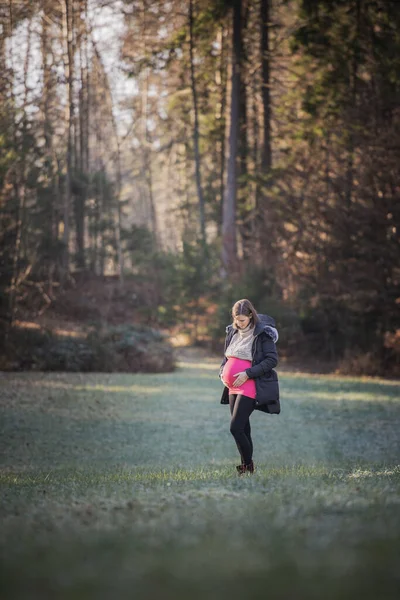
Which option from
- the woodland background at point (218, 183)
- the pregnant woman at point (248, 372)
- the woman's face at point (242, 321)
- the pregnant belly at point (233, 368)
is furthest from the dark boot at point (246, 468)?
the woodland background at point (218, 183)

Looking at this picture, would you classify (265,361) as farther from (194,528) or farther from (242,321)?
(194,528)

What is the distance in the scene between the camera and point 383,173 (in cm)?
2209

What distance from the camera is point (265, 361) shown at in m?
7.55

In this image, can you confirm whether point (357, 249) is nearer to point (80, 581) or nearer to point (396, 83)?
point (396, 83)

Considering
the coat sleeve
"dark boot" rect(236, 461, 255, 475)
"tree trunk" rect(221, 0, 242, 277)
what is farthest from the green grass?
"tree trunk" rect(221, 0, 242, 277)

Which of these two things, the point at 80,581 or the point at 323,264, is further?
the point at 323,264

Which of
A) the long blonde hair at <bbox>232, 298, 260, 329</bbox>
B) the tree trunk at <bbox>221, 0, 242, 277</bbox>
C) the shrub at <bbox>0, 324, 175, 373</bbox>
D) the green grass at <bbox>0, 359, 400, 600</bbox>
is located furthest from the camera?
the tree trunk at <bbox>221, 0, 242, 277</bbox>

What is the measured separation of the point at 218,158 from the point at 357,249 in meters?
19.0

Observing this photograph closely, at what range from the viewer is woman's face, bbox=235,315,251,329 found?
763 centimetres

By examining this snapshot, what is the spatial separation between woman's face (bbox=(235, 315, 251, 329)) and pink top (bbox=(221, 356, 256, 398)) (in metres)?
0.36

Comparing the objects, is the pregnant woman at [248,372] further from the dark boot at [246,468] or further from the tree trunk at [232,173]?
the tree trunk at [232,173]

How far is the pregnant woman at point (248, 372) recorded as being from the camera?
7.59m

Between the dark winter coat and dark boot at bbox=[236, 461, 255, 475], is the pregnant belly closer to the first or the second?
the dark winter coat

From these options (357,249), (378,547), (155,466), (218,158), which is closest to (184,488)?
(378,547)
